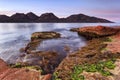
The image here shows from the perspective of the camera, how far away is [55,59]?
71.0 ft

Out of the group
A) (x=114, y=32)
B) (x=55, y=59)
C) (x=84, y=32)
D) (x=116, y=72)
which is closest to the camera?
(x=116, y=72)

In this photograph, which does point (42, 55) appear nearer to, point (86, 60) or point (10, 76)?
point (86, 60)

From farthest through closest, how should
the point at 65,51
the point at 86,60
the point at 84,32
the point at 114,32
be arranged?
1. the point at 84,32
2. the point at 114,32
3. the point at 65,51
4. the point at 86,60

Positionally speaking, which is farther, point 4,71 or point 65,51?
point 65,51

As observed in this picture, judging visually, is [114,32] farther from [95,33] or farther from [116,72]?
[116,72]

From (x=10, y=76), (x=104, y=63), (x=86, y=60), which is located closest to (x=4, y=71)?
(x=10, y=76)

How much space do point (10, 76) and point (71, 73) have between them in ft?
15.0

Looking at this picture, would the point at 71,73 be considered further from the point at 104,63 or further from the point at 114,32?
the point at 114,32

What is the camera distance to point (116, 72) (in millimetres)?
14961

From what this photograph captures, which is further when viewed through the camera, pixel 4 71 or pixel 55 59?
pixel 55 59

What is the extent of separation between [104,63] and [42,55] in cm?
841

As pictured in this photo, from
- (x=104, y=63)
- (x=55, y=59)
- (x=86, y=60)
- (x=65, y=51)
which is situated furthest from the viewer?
(x=65, y=51)

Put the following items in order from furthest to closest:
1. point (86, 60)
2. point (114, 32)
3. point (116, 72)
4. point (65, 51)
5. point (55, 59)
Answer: point (114, 32) < point (65, 51) < point (55, 59) < point (86, 60) < point (116, 72)

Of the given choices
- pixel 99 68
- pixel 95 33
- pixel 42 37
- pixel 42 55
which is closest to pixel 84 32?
pixel 95 33
